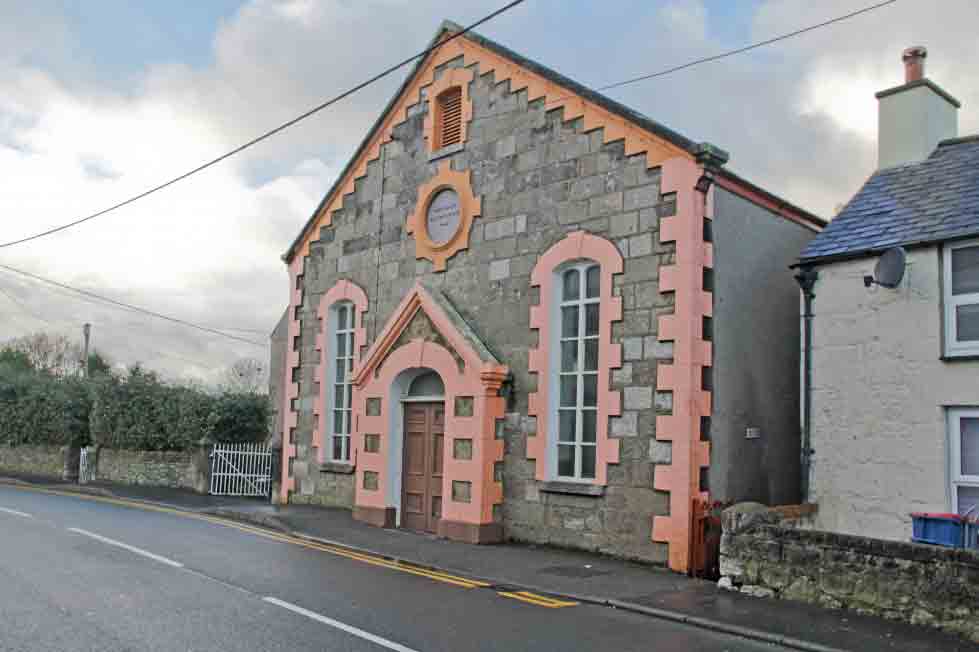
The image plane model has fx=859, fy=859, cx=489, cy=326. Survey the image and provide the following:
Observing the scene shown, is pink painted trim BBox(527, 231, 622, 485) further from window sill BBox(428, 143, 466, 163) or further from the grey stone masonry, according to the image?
window sill BBox(428, 143, 466, 163)

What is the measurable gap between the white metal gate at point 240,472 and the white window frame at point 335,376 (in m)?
4.50

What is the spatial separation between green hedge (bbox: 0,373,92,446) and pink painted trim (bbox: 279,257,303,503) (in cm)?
1175

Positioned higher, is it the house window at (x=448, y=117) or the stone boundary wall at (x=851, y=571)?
the house window at (x=448, y=117)

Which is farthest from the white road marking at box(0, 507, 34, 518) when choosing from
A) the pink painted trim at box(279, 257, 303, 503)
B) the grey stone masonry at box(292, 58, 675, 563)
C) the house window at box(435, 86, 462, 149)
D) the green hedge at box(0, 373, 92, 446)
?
the green hedge at box(0, 373, 92, 446)

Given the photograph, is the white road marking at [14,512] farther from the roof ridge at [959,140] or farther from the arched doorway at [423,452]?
the roof ridge at [959,140]

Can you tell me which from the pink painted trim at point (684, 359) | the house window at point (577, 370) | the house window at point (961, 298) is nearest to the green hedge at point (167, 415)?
the house window at point (577, 370)

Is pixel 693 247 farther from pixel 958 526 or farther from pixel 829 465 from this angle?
pixel 958 526

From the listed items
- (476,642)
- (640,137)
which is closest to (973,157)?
(640,137)

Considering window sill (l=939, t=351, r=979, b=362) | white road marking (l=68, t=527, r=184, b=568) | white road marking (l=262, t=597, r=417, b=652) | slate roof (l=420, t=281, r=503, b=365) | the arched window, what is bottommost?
white road marking (l=68, t=527, r=184, b=568)

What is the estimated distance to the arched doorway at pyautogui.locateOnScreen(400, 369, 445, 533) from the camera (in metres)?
14.7

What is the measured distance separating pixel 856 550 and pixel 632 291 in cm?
472

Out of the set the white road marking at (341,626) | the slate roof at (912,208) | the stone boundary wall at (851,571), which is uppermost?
the slate roof at (912,208)

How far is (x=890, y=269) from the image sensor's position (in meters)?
11.0

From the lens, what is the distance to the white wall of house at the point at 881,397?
10500 millimetres
